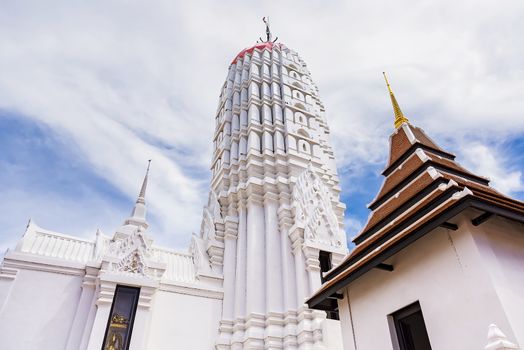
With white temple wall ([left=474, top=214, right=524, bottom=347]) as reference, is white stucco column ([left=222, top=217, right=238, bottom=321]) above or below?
above

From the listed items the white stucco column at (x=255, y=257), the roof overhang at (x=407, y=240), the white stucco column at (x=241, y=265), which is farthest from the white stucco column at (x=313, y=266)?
the roof overhang at (x=407, y=240)

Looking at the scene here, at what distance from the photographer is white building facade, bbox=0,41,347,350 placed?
10.6 m

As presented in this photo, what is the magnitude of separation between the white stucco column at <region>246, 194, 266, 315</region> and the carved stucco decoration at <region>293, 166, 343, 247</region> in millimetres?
1528

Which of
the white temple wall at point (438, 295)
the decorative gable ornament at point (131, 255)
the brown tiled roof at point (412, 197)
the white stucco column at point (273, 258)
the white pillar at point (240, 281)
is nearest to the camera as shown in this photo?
the white temple wall at point (438, 295)

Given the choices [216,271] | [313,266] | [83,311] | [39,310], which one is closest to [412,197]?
[313,266]

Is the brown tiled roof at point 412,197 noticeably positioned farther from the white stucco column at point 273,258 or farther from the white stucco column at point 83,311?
the white stucco column at point 83,311

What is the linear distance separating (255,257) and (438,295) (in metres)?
8.70

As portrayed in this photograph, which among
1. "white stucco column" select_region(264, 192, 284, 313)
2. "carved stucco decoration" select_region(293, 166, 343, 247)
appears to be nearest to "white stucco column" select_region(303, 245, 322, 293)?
"carved stucco decoration" select_region(293, 166, 343, 247)

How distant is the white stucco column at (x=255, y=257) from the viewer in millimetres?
12438

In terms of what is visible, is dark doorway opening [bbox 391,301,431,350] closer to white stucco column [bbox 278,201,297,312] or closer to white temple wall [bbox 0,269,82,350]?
white stucco column [bbox 278,201,297,312]

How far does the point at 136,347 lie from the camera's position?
10.4 metres

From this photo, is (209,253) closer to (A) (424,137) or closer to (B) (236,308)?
(B) (236,308)

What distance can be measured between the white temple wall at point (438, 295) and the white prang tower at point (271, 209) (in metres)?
5.06

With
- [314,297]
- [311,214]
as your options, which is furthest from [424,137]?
[311,214]
